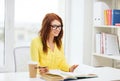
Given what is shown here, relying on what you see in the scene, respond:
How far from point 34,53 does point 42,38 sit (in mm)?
203

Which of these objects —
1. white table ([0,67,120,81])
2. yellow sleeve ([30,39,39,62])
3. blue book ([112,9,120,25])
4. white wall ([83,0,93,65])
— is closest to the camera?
white table ([0,67,120,81])

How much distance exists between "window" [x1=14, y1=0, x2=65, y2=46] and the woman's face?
1187 millimetres

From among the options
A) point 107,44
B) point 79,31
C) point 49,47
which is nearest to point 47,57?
point 49,47

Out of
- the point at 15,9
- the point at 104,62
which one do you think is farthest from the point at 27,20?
the point at 104,62

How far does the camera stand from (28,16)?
12.7ft

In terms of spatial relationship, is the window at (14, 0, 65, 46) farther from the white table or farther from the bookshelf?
the white table

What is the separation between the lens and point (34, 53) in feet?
8.79

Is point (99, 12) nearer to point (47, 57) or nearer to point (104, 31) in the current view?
point (104, 31)

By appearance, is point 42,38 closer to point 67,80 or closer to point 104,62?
point 67,80

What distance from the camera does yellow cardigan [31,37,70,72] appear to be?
8.84ft

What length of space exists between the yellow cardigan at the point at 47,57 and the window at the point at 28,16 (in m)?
1.14

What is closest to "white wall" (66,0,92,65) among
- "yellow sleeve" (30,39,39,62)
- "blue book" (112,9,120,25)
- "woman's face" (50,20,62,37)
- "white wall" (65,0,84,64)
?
"white wall" (65,0,84,64)

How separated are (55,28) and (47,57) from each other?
338 millimetres

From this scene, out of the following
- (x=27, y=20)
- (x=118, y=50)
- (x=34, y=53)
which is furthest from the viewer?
(x=27, y=20)
